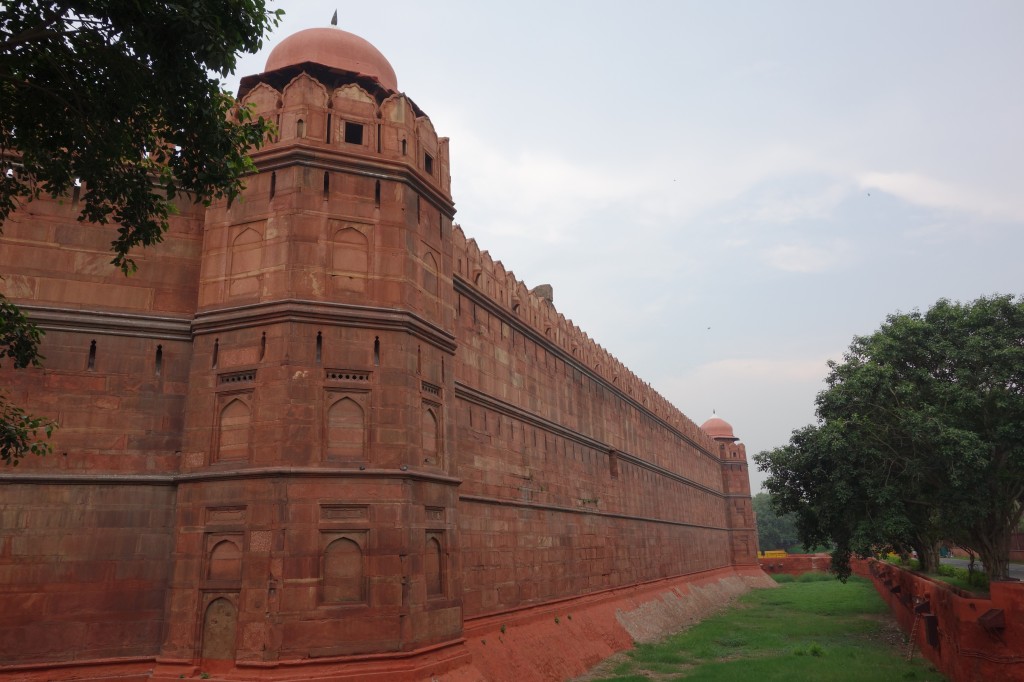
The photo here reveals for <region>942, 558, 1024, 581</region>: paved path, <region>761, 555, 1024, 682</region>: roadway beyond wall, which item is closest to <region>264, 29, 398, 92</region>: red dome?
<region>761, 555, 1024, 682</region>: roadway beyond wall

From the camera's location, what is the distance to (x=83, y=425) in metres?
10.9

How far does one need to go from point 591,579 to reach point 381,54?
52.6 ft

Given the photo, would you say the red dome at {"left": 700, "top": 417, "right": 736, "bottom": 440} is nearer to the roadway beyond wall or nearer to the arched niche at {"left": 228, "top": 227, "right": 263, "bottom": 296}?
the roadway beyond wall

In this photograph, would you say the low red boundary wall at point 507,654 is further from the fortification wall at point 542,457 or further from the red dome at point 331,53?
the red dome at point 331,53

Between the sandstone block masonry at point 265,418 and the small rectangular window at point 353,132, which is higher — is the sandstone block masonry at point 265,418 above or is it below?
below

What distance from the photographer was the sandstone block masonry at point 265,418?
10141 millimetres

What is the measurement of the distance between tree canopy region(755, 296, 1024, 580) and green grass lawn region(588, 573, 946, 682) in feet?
10.5

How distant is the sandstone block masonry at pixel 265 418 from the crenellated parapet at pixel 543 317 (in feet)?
8.59

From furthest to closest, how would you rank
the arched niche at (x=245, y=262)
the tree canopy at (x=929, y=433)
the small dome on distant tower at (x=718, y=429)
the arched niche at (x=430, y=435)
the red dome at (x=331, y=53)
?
the small dome on distant tower at (x=718, y=429)
the tree canopy at (x=929, y=433)
the red dome at (x=331, y=53)
the arched niche at (x=430, y=435)
the arched niche at (x=245, y=262)

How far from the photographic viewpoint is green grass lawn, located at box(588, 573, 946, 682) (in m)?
16.8

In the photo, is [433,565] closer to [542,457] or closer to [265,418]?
[265,418]

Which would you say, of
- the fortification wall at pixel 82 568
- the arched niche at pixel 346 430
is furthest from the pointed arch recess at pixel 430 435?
the fortification wall at pixel 82 568

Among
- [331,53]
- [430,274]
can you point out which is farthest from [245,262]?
[331,53]

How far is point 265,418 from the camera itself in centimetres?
1080
